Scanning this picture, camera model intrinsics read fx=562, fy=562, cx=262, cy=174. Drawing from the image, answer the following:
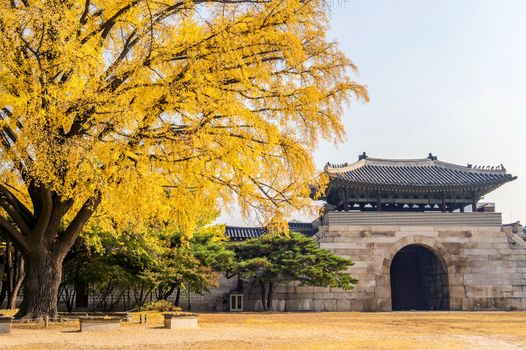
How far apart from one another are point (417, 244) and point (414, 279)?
4.17m

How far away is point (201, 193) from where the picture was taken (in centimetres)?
1326

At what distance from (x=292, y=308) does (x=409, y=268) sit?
29.0ft

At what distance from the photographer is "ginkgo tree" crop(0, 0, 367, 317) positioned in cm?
1027

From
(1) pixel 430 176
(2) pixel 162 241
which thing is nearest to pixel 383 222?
(1) pixel 430 176

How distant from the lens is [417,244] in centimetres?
2933

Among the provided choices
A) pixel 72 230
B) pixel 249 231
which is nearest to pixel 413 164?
pixel 249 231

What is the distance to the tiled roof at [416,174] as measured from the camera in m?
30.2

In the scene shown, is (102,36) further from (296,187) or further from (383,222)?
(383,222)

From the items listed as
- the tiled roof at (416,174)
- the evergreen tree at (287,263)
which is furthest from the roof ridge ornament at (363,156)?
the evergreen tree at (287,263)

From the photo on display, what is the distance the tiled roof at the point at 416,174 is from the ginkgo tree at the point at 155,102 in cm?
1686

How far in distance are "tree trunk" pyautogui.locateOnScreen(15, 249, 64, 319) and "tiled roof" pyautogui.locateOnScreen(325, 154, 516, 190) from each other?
17872 millimetres

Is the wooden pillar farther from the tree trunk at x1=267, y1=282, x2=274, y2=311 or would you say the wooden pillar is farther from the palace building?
the tree trunk at x1=267, y1=282, x2=274, y2=311

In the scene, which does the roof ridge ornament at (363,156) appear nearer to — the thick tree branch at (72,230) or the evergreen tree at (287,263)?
the evergreen tree at (287,263)

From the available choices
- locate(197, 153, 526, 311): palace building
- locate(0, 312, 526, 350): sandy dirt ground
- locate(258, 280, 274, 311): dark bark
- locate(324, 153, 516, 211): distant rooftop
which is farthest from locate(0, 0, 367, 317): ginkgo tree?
locate(324, 153, 516, 211): distant rooftop
